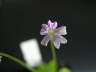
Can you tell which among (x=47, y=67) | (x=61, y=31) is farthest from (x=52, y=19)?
(x=47, y=67)

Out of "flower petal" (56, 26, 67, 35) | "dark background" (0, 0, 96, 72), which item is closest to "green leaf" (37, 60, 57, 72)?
"flower petal" (56, 26, 67, 35)

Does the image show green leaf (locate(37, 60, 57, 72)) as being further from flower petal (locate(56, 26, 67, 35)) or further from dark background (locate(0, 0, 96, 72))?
dark background (locate(0, 0, 96, 72))

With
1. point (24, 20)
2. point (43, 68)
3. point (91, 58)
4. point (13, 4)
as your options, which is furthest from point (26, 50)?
point (43, 68)

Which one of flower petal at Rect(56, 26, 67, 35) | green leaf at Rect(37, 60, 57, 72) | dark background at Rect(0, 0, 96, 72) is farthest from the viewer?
dark background at Rect(0, 0, 96, 72)

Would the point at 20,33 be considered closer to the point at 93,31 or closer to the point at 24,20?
the point at 24,20

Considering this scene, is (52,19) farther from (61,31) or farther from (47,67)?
(47,67)

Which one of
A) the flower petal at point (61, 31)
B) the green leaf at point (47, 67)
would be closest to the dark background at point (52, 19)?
the flower petal at point (61, 31)

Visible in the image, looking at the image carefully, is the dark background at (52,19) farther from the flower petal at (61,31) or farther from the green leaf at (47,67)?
the green leaf at (47,67)

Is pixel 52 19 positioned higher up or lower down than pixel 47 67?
lower down
